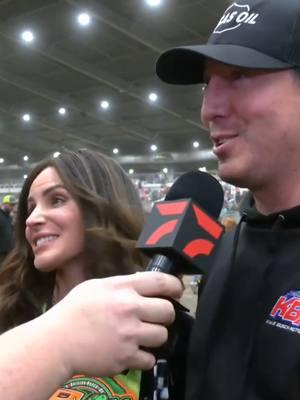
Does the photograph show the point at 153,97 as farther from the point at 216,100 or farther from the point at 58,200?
the point at 216,100

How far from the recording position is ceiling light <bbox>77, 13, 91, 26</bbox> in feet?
21.2

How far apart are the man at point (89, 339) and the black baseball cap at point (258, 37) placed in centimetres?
49

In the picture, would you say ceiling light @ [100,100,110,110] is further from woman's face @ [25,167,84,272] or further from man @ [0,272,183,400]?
man @ [0,272,183,400]

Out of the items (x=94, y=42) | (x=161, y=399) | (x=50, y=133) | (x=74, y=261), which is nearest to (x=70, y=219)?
(x=74, y=261)

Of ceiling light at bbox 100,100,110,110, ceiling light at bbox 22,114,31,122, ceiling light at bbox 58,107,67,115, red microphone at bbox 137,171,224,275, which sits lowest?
red microphone at bbox 137,171,224,275

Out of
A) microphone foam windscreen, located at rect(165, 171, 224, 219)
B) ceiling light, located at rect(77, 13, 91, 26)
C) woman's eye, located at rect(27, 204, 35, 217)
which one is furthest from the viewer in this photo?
ceiling light, located at rect(77, 13, 91, 26)

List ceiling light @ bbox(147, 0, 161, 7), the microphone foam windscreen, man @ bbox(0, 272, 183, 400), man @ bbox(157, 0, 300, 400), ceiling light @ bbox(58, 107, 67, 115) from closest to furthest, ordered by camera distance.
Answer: man @ bbox(0, 272, 183, 400), man @ bbox(157, 0, 300, 400), the microphone foam windscreen, ceiling light @ bbox(147, 0, 161, 7), ceiling light @ bbox(58, 107, 67, 115)

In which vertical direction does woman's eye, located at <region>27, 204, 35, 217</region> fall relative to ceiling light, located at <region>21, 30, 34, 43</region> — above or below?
below

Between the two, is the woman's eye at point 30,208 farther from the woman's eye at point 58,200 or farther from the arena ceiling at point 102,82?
the arena ceiling at point 102,82

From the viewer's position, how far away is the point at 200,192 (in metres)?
0.98

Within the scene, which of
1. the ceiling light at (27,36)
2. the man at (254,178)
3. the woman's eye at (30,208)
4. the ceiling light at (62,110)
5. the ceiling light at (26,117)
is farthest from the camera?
the ceiling light at (26,117)

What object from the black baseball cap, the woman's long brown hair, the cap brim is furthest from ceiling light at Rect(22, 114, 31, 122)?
the black baseball cap

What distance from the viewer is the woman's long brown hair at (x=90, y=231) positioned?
4.61 ft

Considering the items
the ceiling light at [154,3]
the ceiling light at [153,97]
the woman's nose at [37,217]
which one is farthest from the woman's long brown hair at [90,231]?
the ceiling light at [153,97]
